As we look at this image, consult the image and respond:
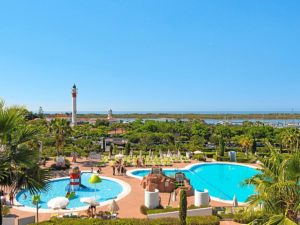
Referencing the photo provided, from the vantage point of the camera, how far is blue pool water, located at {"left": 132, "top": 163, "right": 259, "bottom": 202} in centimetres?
2159

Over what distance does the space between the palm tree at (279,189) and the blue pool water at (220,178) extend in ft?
47.0

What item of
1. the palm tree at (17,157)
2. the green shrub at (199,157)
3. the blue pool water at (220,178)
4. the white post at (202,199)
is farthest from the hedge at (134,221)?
the green shrub at (199,157)

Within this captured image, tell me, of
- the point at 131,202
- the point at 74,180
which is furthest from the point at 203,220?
the point at 74,180

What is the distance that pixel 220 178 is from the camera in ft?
87.1

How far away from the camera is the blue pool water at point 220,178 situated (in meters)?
21.6

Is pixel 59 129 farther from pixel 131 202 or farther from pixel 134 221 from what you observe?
pixel 134 221

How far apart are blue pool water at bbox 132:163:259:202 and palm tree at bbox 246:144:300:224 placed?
1433cm

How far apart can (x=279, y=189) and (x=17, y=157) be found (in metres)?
5.29

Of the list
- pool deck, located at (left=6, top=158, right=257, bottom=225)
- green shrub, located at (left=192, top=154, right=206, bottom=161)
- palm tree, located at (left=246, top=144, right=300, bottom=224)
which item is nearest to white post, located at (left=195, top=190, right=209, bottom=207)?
pool deck, located at (left=6, top=158, right=257, bottom=225)

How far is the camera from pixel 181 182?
20.8 m

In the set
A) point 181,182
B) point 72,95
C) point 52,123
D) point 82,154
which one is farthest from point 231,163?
point 72,95

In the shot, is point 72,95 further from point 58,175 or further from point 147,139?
point 58,175

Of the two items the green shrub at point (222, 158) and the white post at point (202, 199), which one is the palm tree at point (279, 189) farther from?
the green shrub at point (222, 158)

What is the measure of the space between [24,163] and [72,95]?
59.0m
